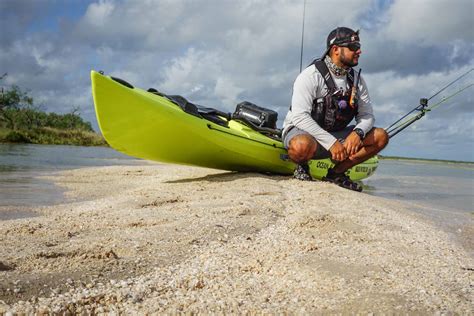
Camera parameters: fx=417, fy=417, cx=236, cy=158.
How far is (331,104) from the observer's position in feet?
15.8

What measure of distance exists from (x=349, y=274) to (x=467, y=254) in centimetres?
122

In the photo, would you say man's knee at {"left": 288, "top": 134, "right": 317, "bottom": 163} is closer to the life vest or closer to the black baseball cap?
the life vest

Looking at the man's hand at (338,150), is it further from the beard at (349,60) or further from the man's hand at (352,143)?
the beard at (349,60)

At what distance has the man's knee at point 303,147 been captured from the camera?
15.5 feet

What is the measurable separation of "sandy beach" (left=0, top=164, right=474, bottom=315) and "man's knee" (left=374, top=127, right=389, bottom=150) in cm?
181

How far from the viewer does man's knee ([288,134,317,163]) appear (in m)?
4.74

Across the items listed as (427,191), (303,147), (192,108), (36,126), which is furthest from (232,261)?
(36,126)

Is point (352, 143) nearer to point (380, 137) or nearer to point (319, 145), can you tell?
point (319, 145)

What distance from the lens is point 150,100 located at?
4453mm

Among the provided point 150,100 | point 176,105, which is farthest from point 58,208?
point 176,105

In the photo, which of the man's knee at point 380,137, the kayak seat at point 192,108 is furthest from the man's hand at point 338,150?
the kayak seat at point 192,108

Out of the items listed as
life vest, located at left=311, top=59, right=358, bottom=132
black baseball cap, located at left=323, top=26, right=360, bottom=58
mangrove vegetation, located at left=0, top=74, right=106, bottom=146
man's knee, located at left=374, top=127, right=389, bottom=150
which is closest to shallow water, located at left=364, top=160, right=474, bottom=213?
man's knee, located at left=374, top=127, right=389, bottom=150

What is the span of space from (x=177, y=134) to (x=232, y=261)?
2.92 metres

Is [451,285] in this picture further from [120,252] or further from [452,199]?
[452,199]
